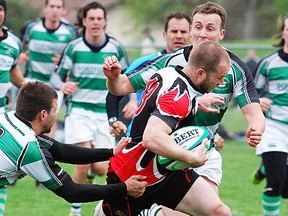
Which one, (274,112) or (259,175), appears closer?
(274,112)

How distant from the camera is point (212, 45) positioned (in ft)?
17.6

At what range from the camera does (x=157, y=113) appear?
5215 millimetres

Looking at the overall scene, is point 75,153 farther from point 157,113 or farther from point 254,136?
point 254,136

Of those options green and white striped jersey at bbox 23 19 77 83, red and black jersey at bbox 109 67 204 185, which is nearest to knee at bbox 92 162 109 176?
green and white striped jersey at bbox 23 19 77 83

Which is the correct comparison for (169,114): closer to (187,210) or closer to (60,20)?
(187,210)

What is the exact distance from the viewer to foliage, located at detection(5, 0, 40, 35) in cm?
3444

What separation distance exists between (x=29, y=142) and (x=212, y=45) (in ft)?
4.34

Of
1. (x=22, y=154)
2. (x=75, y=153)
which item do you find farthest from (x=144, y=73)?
(x=22, y=154)

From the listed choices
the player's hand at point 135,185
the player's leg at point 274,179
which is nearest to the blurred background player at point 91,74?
the player's leg at point 274,179

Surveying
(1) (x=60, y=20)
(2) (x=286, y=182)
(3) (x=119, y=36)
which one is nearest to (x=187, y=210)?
(2) (x=286, y=182)

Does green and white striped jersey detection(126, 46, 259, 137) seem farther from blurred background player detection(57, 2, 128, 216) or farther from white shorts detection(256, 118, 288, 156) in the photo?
blurred background player detection(57, 2, 128, 216)

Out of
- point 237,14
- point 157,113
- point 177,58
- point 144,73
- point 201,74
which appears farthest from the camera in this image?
point 237,14

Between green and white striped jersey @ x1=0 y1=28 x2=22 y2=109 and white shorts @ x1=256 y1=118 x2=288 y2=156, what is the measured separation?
2.63 m

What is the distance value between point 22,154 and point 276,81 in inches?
153
